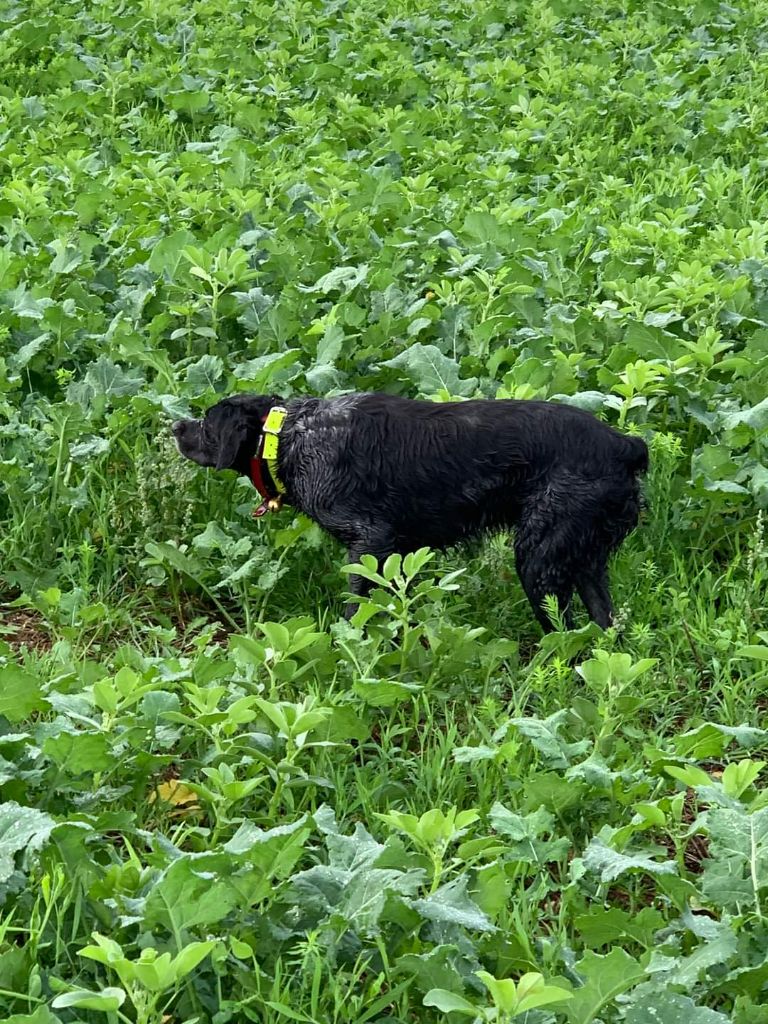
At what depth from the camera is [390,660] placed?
4496 mm

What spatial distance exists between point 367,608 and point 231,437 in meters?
1.16

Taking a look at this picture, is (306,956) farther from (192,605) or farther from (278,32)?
(278,32)

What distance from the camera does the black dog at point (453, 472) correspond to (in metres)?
4.93

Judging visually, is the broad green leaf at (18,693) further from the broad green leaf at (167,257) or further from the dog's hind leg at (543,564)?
the broad green leaf at (167,257)

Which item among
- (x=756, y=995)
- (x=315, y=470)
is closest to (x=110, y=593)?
(x=315, y=470)

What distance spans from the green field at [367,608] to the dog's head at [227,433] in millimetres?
242

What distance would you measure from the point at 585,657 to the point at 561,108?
20.5 feet

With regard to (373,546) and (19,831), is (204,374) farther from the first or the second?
(19,831)

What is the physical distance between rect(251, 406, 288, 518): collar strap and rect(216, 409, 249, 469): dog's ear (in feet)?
0.23

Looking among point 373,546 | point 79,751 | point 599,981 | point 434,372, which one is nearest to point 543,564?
point 373,546

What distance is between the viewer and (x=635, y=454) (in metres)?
4.93

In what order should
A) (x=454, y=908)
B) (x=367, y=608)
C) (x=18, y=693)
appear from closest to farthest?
(x=454, y=908) → (x=18, y=693) → (x=367, y=608)

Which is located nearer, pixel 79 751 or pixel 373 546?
pixel 79 751

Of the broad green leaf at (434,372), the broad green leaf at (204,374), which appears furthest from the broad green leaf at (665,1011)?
the broad green leaf at (204,374)
